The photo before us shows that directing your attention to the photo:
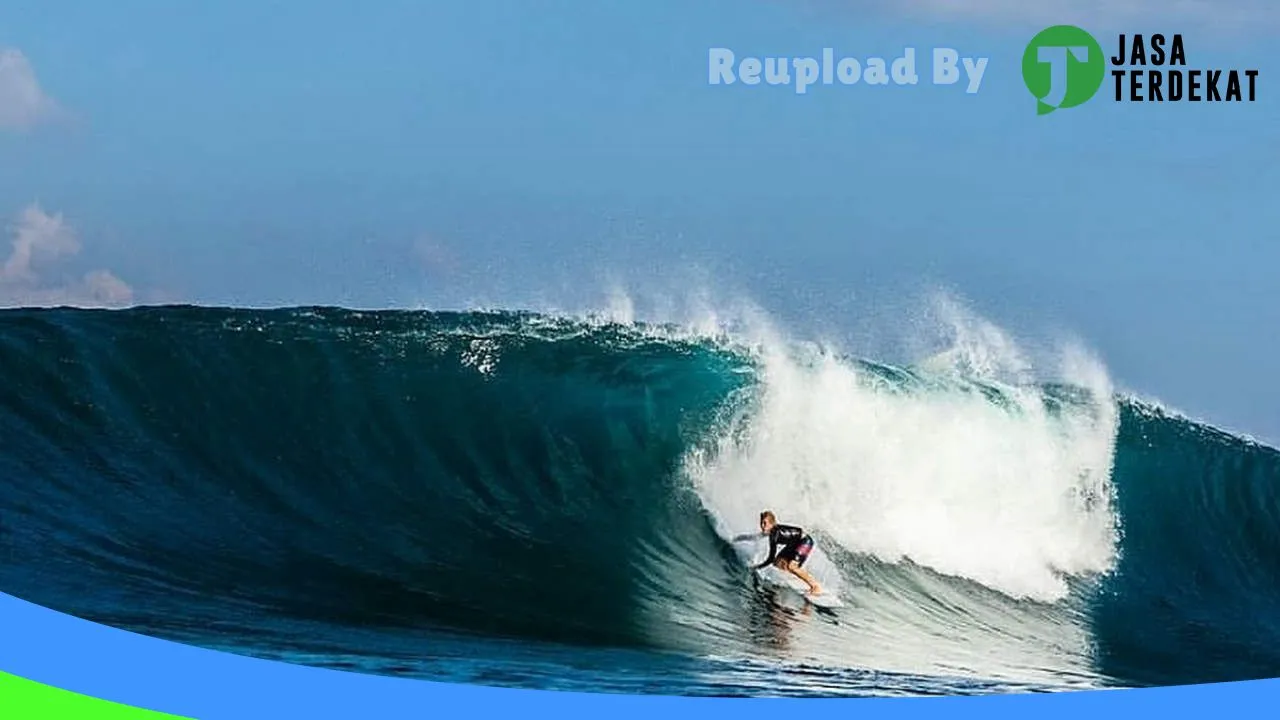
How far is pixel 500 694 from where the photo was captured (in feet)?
15.2

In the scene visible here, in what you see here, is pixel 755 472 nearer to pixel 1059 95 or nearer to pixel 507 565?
pixel 507 565

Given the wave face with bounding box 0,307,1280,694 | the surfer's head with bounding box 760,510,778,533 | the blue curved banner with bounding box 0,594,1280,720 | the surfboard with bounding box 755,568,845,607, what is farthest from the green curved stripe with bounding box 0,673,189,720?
the surfer's head with bounding box 760,510,778,533

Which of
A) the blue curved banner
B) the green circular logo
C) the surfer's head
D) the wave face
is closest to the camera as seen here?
the blue curved banner

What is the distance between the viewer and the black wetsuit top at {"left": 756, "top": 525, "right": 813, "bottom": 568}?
577 centimetres

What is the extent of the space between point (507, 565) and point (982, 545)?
2.02 meters

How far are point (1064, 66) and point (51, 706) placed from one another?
4424mm

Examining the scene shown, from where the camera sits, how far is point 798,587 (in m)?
5.70

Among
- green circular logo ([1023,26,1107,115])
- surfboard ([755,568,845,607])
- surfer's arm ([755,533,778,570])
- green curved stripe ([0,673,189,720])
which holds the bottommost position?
green curved stripe ([0,673,189,720])

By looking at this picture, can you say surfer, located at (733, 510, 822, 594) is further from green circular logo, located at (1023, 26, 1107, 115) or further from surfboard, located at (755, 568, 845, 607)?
green circular logo, located at (1023, 26, 1107, 115)

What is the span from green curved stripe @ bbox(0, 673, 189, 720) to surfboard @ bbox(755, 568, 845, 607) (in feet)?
7.27

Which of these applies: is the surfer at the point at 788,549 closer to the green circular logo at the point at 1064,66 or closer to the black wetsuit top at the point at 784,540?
the black wetsuit top at the point at 784,540

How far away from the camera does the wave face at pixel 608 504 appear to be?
17.5 feet

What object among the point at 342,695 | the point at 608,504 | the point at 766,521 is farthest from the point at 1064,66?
the point at 342,695

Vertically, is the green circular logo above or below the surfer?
above
